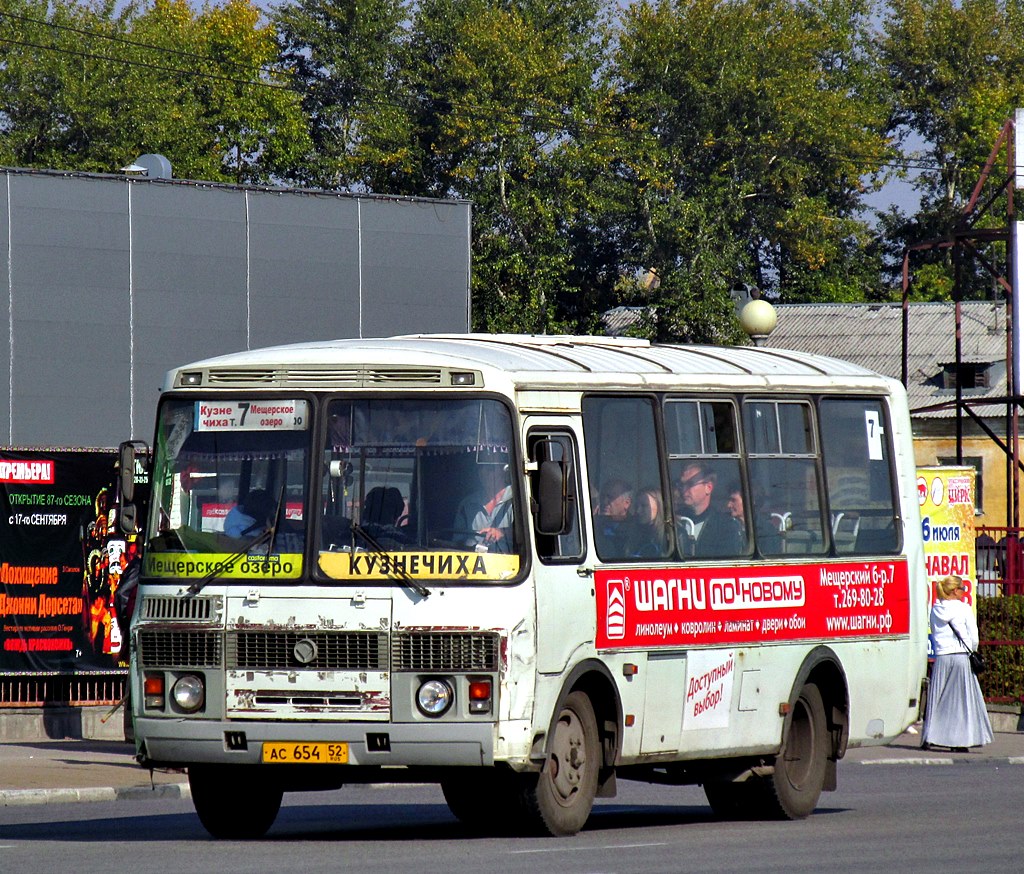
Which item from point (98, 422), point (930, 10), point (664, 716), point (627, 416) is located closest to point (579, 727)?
point (664, 716)

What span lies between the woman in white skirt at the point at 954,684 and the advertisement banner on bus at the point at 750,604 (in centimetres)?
682

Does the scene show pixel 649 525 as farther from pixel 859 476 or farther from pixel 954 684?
pixel 954 684

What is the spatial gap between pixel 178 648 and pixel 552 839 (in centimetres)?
224

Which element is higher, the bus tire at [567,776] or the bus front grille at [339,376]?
the bus front grille at [339,376]

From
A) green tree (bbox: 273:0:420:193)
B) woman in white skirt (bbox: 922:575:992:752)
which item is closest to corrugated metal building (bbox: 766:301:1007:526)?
green tree (bbox: 273:0:420:193)

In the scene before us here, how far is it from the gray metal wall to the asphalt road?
491 inches

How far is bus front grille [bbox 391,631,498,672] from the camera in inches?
417

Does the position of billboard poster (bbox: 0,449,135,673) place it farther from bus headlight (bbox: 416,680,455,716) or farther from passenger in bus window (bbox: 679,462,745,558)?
bus headlight (bbox: 416,680,455,716)

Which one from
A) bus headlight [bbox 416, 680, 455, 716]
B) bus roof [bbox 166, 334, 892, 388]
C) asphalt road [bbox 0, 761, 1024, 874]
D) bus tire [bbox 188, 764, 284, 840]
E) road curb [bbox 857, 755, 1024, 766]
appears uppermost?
bus roof [bbox 166, 334, 892, 388]

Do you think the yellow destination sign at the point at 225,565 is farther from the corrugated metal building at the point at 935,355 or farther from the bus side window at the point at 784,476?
the corrugated metal building at the point at 935,355

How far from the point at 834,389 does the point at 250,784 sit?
15.4 ft

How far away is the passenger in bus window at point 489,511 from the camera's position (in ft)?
35.4

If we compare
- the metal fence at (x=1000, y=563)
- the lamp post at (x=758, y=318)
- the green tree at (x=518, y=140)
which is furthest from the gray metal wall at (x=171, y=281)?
the green tree at (x=518, y=140)

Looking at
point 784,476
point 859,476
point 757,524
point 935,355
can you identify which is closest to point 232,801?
point 757,524
